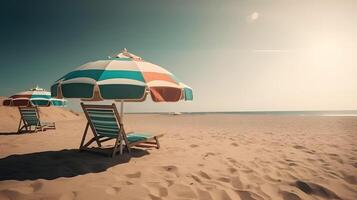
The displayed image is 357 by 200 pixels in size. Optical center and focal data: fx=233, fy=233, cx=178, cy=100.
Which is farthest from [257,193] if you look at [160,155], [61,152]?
[61,152]

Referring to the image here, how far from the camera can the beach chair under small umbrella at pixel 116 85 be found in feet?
12.3

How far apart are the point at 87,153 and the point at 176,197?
3.25 metres

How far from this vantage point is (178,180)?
12.1ft

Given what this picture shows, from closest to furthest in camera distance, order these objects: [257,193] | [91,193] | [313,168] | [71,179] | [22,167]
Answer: [91,193] < [257,193] < [71,179] < [22,167] < [313,168]

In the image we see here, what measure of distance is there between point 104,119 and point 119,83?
1.47 meters

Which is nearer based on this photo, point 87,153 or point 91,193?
point 91,193

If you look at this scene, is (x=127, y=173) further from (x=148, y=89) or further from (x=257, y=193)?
(x=257, y=193)

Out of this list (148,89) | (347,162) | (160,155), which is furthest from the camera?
(160,155)

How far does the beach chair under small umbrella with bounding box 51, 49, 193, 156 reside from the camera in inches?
147

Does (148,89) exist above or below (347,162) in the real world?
above

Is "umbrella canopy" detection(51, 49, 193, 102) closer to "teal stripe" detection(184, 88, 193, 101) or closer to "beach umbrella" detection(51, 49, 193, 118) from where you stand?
"beach umbrella" detection(51, 49, 193, 118)

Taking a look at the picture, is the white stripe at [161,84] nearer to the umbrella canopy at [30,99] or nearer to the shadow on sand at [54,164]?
the shadow on sand at [54,164]

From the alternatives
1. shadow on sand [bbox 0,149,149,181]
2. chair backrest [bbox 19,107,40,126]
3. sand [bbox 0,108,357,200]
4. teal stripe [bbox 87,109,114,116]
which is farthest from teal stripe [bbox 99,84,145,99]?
chair backrest [bbox 19,107,40,126]

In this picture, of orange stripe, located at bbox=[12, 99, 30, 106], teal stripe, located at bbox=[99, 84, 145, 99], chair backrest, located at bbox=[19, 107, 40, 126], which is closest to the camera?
teal stripe, located at bbox=[99, 84, 145, 99]
